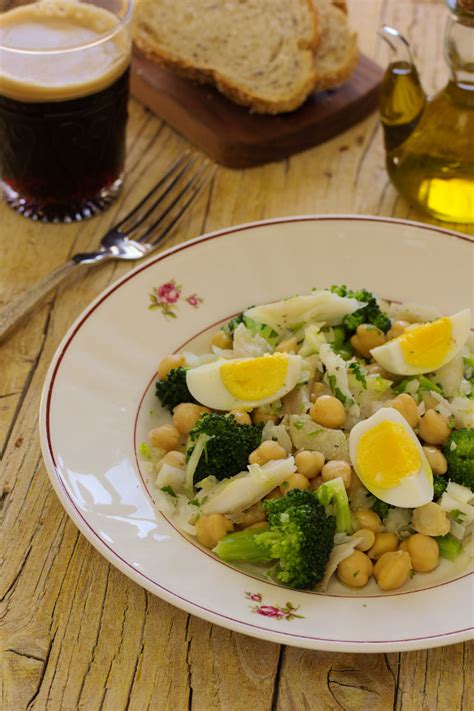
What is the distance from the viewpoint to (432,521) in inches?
109

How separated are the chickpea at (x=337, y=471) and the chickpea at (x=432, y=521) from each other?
0.24 m

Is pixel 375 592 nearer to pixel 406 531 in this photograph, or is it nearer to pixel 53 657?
pixel 406 531

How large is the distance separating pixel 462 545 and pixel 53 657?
131 centimetres

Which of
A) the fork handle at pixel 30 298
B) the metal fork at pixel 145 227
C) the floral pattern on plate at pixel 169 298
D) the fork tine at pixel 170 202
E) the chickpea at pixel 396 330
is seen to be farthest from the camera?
the fork tine at pixel 170 202

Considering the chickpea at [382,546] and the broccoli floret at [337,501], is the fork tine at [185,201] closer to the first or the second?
the broccoli floret at [337,501]

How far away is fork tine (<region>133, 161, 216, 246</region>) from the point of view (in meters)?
4.25

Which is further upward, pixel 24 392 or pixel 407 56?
pixel 407 56

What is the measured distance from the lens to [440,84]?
5.29m

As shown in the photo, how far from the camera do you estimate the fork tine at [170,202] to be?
424 cm

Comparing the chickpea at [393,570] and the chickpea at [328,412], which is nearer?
the chickpea at [393,570]

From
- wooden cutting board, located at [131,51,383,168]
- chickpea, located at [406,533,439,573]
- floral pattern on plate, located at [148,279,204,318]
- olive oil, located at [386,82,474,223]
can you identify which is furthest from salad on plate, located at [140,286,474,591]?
wooden cutting board, located at [131,51,383,168]

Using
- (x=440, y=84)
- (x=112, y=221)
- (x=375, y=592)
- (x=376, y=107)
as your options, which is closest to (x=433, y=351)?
(x=375, y=592)

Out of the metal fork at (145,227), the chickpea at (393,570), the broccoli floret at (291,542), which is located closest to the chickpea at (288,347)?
the broccoli floret at (291,542)

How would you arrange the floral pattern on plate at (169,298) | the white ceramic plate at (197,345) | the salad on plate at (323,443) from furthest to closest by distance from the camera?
the floral pattern on plate at (169,298) → the salad on plate at (323,443) → the white ceramic plate at (197,345)
